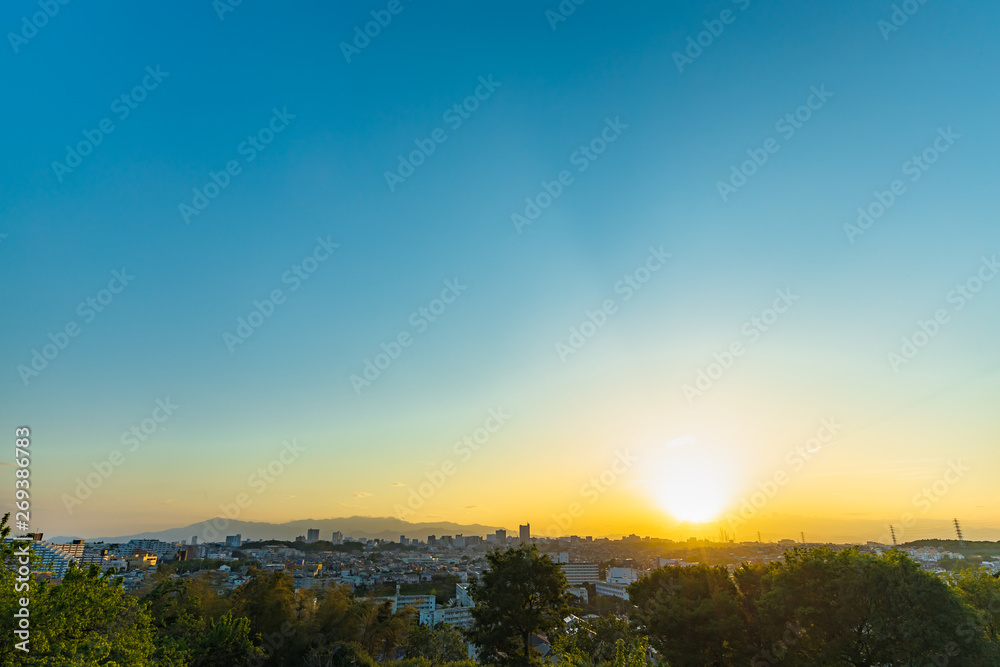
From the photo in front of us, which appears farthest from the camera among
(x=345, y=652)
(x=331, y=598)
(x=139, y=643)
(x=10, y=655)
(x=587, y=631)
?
(x=587, y=631)

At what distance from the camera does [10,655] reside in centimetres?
1035

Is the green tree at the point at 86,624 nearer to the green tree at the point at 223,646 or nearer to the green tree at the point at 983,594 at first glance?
the green tree at the point at 223,646

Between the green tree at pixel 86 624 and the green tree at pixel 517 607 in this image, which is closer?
the green tree at pixel 86 624

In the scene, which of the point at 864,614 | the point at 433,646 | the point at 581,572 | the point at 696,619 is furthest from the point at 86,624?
the point at 581,572

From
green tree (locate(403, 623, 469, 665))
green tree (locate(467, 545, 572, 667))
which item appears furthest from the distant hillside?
green tree (locate(467, 545, 572, 667))

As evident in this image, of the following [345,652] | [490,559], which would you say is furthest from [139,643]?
[345,652]

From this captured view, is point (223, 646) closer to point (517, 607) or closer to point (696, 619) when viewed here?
point (517, 607)

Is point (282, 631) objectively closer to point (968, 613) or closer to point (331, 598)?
point (331, 598)

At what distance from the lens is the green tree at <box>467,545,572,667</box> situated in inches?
749

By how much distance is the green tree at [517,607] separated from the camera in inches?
749

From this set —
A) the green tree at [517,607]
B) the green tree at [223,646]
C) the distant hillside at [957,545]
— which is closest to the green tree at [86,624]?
the green tree at [223,646]

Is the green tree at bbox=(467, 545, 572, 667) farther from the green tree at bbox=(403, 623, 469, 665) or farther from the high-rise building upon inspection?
the high-rise building

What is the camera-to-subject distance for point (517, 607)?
19.0 metres

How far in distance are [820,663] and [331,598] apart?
3306 centimetres
